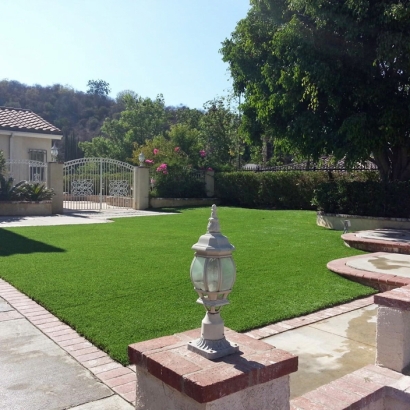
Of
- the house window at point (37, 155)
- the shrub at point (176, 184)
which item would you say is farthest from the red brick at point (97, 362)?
the house window at point (37, 155)

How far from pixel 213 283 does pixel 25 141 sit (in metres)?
20.1

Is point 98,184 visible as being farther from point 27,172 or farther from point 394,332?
point 394,332

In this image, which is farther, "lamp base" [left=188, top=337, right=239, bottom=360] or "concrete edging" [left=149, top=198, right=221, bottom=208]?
"concrete edging" [left=149, top=198, right=221, bottom=208]

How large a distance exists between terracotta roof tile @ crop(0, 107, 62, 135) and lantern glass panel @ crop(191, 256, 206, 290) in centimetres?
1936

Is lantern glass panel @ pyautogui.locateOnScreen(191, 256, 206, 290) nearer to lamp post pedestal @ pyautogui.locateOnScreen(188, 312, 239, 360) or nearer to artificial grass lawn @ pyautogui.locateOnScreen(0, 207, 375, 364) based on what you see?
lamp post pedestal @ pyautogui.locateOnScreen(188, 312, 239, 360)

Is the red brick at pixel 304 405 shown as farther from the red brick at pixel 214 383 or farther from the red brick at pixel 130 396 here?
the red brick at pixel 130 396

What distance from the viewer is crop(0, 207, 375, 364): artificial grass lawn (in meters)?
4.79

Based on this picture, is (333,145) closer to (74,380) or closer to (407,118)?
(407,118)

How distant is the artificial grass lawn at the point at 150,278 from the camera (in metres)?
4.79

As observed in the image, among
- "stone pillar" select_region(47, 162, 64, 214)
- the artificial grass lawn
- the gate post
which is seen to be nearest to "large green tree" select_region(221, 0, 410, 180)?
the artificial grass lawn

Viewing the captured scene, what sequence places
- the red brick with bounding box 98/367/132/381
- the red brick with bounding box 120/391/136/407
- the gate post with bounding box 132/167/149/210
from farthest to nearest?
1. the gate post with bounding box 132/167/149/210
2. the red brick with bounding box 98/367/132/381
3. the red brick with bounding box 120/391/136/407

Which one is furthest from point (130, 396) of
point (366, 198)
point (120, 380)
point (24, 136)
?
point (24, 136)

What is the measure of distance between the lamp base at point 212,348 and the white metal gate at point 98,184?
57.4ft

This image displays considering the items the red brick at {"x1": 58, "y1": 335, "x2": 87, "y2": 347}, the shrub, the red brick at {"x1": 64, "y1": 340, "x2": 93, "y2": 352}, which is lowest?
the red brick at {"x1": 64, "y1": 340, "x2": 93, "y2": 352}
